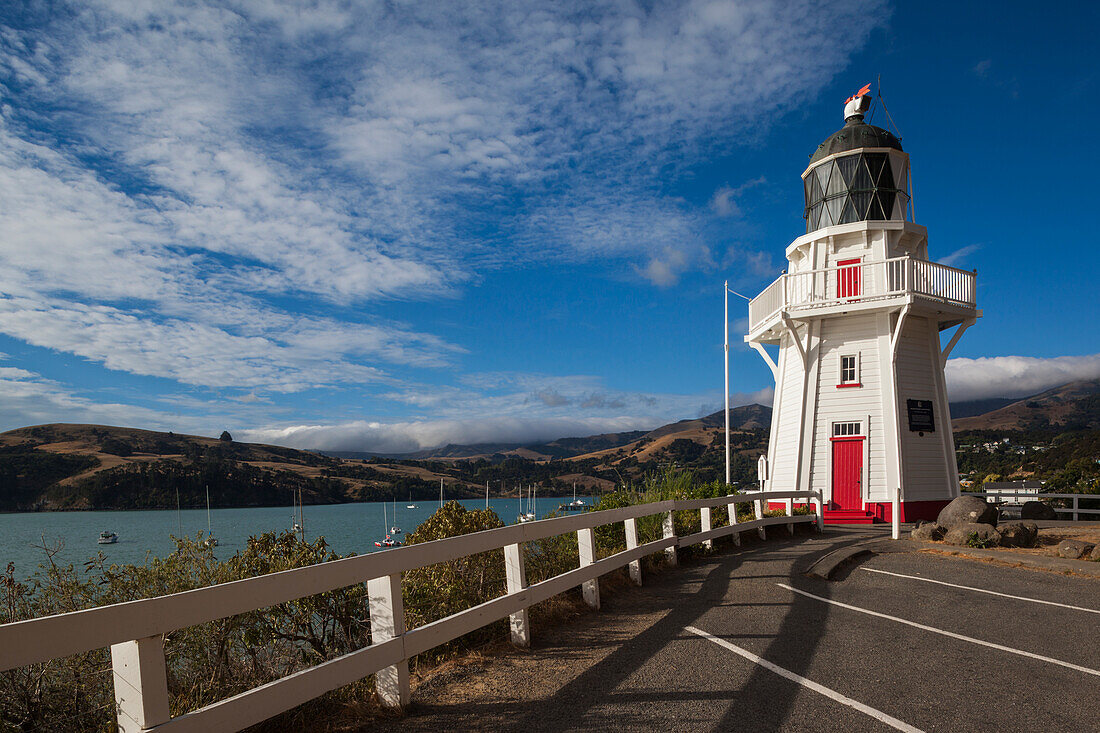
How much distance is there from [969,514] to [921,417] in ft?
22.5

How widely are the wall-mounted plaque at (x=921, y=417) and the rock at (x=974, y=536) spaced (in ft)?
23.5

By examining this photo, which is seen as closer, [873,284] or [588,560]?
[588,560]

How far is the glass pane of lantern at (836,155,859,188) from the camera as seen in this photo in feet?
78.4

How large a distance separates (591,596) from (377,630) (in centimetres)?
387

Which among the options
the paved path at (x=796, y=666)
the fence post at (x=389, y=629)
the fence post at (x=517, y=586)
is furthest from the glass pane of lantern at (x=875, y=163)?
the fence post at (x=389, y=629)

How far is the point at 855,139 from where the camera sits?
2427 centimetres

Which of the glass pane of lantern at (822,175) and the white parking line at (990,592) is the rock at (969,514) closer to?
the white parking line at (990,592)

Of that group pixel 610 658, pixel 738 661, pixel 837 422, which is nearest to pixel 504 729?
pixel 610 658

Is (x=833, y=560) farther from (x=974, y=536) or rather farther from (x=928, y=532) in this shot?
(x=928, y=532)

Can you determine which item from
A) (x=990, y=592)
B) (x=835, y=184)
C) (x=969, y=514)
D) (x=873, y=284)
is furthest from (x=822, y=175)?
(x=990, y=592)

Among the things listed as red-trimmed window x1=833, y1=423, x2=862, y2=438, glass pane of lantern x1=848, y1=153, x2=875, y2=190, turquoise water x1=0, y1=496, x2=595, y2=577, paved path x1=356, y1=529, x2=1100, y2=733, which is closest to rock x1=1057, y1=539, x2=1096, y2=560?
paved path x1=356, y1=529, x2=1100, y2=733

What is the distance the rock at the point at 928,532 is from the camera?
15680mm

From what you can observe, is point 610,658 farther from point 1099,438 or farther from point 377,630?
point 1099,438

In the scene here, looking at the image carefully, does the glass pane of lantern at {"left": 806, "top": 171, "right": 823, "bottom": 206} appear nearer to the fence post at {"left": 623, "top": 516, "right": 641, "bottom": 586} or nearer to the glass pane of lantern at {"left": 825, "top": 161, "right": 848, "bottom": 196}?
the glass pane of lantern at {"left": 825, "top": 161, "right": 848, "bottom": 196}
